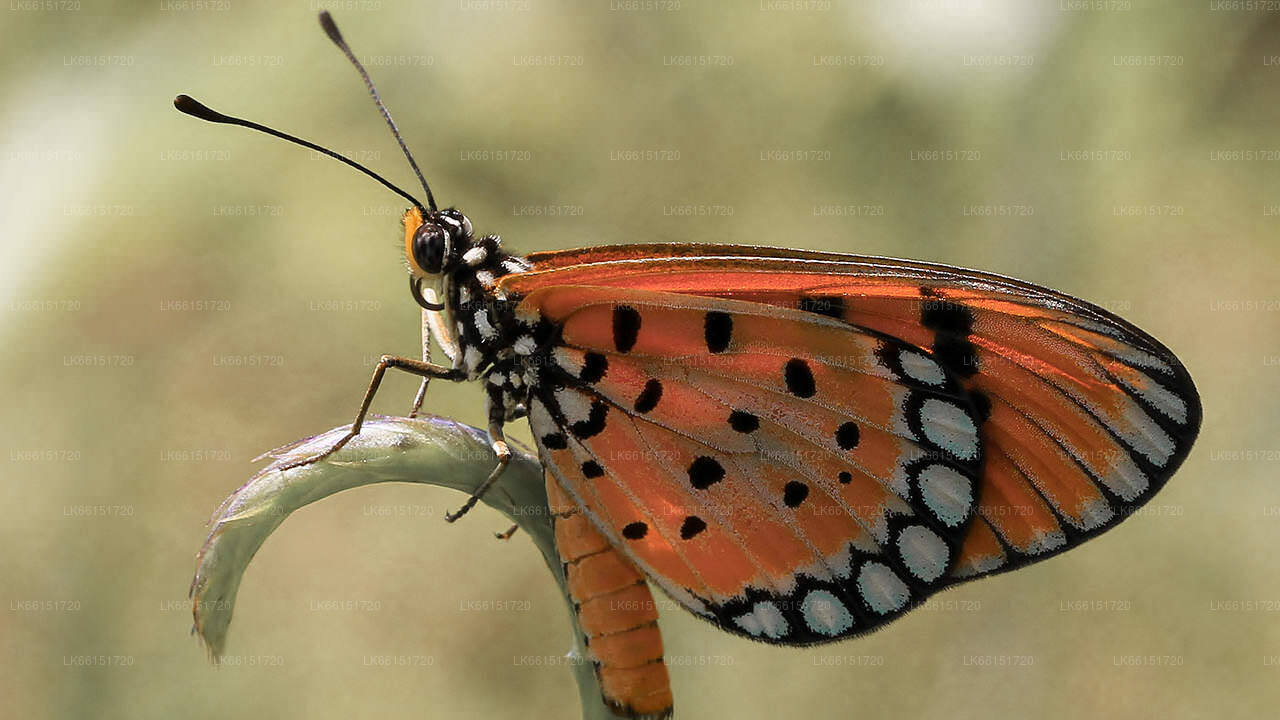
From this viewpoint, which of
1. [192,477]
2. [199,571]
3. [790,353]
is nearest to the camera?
[199,571]

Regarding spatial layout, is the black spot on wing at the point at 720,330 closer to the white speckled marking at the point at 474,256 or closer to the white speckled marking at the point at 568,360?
the white speckled marking at the point at 568,360

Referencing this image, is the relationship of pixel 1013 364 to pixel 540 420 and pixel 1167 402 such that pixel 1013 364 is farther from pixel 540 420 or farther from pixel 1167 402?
pixel 540 420

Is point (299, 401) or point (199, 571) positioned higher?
point (199, 571)

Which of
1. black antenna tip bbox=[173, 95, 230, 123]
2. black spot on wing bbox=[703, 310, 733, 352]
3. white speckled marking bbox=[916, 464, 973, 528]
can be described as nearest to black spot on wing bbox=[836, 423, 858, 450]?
white speckled marking bbox=[916, 464, 973, 528]

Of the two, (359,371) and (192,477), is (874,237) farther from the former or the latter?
(192,477)

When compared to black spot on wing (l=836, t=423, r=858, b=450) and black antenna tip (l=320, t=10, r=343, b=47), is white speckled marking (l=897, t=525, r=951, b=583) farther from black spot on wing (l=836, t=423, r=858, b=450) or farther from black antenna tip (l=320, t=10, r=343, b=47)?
black antenna tip (l=320, t=10, r=343, b=47)

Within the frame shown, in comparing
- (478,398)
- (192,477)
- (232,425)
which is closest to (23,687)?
(192,477)

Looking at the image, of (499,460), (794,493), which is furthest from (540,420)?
(794,493)

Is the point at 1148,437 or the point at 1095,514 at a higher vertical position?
the point at 1148,437
